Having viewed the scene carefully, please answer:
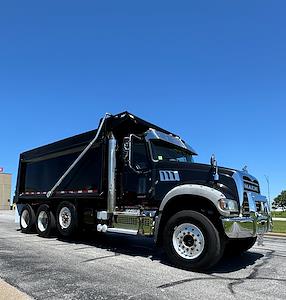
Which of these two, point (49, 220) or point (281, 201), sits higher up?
point (281, 201)

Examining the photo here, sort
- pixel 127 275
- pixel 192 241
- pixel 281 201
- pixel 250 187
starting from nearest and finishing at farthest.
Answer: pixel 127 275 < pixel 192 241 < pixel 250 187 < pixel 281 201

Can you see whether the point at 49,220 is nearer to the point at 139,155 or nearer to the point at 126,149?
the point at 126,149

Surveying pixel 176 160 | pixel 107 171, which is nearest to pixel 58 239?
pixel 107 171

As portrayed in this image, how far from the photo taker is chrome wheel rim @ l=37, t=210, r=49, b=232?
12.0 meters

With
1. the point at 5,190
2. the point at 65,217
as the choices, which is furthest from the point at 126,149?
the point at 5,190

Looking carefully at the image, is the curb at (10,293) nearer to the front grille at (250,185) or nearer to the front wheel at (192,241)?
the front wheel at (192,241)

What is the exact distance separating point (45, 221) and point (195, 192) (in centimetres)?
644

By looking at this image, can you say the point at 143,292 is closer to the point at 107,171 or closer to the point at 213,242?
the point at 213,242

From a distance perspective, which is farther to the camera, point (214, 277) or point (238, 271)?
point (238, 271)

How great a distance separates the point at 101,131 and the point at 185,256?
417 centimetres

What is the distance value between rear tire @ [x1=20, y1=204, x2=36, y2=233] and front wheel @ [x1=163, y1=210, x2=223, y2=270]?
670 centimetres

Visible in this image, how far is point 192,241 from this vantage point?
710 cm

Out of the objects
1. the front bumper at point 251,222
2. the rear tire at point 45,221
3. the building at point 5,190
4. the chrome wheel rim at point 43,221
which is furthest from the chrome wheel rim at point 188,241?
the building at point 5,190

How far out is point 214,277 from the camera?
650 cm
